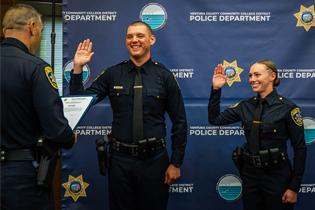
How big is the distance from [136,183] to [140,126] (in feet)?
1.22

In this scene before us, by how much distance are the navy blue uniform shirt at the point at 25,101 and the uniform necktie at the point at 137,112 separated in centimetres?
65

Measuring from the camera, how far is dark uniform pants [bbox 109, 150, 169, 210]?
92.4 inches

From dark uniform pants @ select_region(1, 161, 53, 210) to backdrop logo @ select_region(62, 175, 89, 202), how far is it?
142 cm

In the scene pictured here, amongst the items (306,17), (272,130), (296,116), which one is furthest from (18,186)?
(306,17)

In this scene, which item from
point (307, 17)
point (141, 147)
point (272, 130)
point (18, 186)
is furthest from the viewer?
point (307, 17)

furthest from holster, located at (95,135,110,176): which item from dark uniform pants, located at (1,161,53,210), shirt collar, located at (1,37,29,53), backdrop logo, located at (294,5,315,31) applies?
backdrop logo, located at (294,5,315,31)

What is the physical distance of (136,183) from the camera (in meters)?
2.36

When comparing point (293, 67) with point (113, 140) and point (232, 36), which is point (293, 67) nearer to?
point (232, 36)

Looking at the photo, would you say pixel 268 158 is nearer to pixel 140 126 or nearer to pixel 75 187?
pixel 140 126

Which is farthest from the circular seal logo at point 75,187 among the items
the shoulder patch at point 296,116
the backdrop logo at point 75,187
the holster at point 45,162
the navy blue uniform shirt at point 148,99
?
the shoulder patch at point 296,116

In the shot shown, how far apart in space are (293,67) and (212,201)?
1.39 metres

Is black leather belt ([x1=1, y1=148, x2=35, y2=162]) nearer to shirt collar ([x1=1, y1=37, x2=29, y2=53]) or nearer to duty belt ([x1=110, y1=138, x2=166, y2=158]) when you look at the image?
shirt collar ([x1=1, y1=37, x2=29, y2=53])

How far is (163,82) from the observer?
251 centimetres

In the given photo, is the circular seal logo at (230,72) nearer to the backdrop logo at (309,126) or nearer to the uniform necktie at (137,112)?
the backdrop logo at (309,126)
